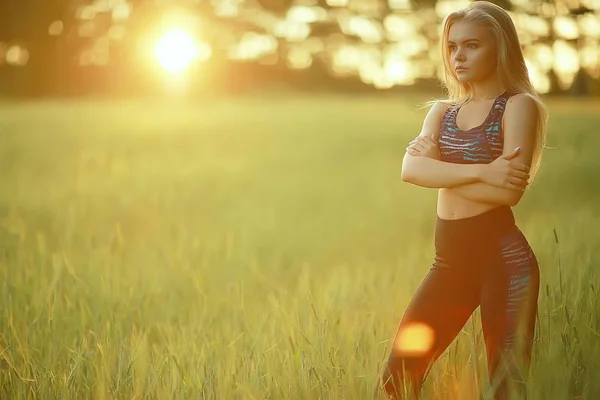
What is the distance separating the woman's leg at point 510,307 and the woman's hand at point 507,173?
16 centimetres

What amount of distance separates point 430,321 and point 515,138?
22.5 inches

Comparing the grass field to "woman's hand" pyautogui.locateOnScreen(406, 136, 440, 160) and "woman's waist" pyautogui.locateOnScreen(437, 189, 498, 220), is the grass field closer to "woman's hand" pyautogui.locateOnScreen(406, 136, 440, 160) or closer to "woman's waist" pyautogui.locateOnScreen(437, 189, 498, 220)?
"woman's waist" pyautogui.locateOnScreen(437, 189, 498, 220)

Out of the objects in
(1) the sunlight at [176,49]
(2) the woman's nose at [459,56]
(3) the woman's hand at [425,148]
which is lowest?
(3) the woman's hand at [425,148]

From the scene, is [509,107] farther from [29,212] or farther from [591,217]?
[29,212]

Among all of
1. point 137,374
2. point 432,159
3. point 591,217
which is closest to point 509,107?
point 432,159

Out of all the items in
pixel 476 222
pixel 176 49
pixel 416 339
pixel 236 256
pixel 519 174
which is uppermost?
pixel 176 49

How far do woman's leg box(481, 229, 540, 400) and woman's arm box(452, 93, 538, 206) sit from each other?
12 centimetres

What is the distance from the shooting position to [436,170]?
1872mm

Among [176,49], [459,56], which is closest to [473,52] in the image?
[459,56]

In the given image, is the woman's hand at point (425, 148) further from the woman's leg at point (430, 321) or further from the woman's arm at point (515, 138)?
the woman's leg at point (430, 321)

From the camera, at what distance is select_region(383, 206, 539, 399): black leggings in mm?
1823

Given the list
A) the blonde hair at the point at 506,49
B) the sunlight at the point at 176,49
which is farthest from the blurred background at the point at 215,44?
the blonde hair at the point at 506,49

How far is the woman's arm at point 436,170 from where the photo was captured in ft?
5.99

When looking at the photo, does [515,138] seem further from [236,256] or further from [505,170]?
[236,256]
